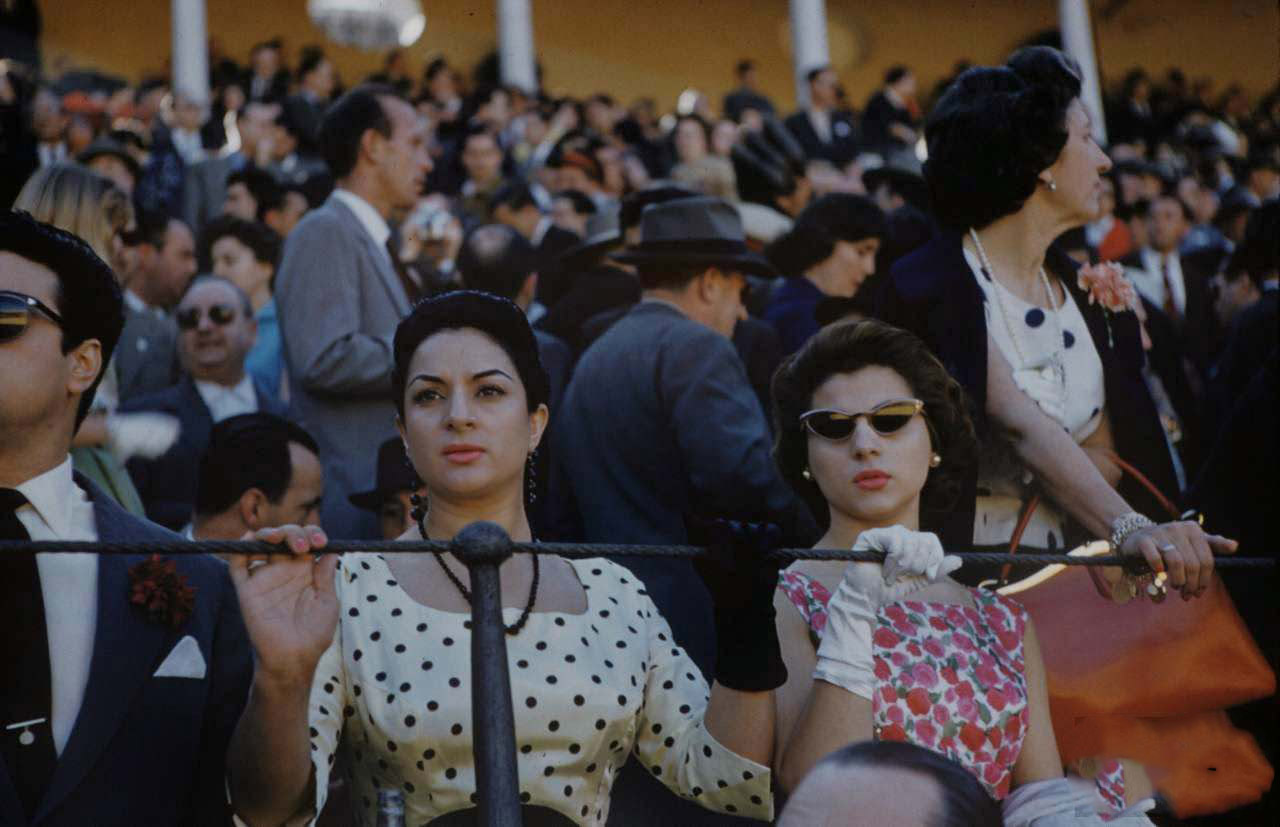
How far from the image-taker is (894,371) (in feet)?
10.4

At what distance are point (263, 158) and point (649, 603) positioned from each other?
26.3ft

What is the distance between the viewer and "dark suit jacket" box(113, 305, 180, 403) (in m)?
5.42

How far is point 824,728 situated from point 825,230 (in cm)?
309

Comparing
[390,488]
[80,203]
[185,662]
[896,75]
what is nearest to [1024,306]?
[390,488]

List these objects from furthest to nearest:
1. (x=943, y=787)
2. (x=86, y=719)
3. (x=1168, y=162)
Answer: (x=1168, y=162)
(x=86, y=719)
(x=943, y=787)

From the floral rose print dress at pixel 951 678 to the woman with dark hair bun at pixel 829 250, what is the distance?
250 cm

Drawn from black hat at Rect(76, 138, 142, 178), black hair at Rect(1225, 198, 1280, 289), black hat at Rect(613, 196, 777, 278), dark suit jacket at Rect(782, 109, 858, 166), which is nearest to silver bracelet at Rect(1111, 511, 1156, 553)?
black hat at Rect(613, 196, 777, 278)

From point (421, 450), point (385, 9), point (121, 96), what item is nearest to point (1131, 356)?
point (421, 450)

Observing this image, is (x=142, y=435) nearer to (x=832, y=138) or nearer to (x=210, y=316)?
(x=210, y=316)

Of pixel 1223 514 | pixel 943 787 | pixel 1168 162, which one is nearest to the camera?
pixel 943 787

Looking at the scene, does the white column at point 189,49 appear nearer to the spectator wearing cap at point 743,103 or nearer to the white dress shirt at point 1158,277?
the spectator wearing cap at point 743,103

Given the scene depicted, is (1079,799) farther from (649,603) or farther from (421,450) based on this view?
(421,450)

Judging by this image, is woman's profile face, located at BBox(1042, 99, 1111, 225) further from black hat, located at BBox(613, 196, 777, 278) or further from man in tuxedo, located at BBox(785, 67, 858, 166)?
man in tuxedo, located at BBox(785, 67, 858, 166)

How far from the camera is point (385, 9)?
11797 mm
